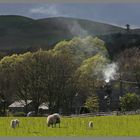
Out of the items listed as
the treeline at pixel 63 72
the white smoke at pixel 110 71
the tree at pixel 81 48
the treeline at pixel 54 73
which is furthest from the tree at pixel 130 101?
the tree at pixel 81 48

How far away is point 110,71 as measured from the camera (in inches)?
574

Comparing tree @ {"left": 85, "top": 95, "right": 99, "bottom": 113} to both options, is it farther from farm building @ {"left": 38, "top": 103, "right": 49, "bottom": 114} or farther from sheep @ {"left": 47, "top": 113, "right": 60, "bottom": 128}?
farm building @ {"left": 38, "top": 103, "right": 49, "bottom": 114}

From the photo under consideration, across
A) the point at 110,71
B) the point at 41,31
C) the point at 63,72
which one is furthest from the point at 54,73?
the point at 110,71

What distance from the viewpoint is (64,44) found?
575 inches

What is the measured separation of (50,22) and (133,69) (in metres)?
1.76

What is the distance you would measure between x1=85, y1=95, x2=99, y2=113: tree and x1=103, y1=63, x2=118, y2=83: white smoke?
0.40 meters

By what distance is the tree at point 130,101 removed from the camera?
1432cm

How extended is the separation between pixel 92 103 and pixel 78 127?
0.51 meters

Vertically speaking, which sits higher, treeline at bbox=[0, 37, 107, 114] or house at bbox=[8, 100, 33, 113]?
treeline at bbox=[0, 37, 107, 114]

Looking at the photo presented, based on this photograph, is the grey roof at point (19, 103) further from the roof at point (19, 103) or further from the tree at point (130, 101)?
the tree at point (130, 101)

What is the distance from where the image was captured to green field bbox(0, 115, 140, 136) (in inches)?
552

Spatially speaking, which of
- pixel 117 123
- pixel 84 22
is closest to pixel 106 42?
pixel 84 22

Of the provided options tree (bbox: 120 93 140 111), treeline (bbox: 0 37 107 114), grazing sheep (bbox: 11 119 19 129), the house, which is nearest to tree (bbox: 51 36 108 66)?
treeline (bbox: 0 37 107 114)

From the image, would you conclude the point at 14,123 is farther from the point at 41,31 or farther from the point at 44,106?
the point at 41,31
